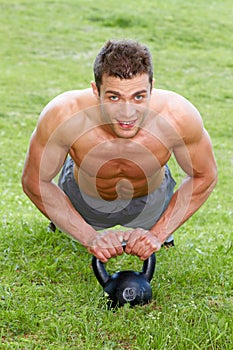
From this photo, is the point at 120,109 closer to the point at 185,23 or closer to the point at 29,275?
the point at 29,275

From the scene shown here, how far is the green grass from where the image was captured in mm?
3318

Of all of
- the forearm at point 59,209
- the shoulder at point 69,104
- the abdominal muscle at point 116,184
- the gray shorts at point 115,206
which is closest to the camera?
the shoulder at point 69,104

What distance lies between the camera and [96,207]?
458cm

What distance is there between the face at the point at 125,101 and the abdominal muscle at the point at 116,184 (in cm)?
59

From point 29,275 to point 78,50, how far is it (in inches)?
415

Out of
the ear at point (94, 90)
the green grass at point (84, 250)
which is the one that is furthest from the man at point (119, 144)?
the green grass at point (84, 250)

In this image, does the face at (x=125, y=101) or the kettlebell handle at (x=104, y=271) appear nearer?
the face at (x=125, y=101)

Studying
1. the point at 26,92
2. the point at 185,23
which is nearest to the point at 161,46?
the point at 185,23

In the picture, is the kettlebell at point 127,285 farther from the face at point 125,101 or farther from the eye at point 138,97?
the eye at point 138,97

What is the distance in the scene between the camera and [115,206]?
4.60m

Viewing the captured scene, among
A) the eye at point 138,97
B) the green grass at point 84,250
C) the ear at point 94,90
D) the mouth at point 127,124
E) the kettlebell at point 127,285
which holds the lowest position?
the green grass at point 84,250

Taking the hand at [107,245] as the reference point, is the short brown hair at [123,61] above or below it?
above

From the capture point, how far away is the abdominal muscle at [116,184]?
165 inches

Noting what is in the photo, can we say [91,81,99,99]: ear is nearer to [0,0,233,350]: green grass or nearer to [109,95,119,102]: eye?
[109,95,119,102]: eye
